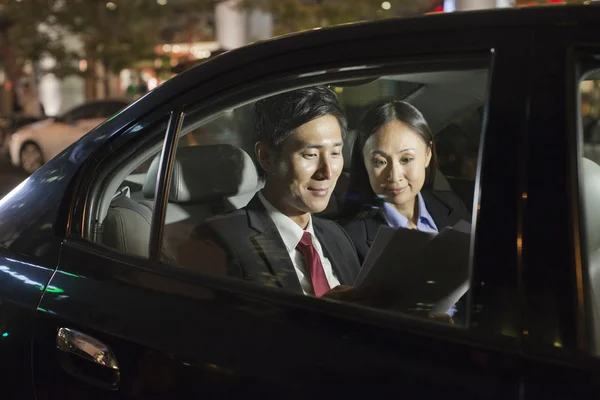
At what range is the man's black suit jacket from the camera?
5.83 feet

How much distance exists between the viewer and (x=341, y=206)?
1.83 meters

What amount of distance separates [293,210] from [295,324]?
474 millimetres

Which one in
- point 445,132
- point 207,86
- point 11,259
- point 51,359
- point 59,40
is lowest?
point 51,359

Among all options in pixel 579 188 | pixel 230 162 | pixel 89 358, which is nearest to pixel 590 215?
pixel 579 188

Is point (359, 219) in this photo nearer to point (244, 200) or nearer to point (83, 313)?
point (244, 200)

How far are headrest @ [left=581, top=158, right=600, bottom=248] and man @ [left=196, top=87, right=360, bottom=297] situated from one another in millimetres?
519

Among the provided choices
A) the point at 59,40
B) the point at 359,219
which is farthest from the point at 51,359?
the point at 59,40

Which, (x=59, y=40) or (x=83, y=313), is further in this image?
(x=59, y=40)

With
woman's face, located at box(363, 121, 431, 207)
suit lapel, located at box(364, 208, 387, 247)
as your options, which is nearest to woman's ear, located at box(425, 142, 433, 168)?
woman's face, located at box(363, 121, 431, 207)

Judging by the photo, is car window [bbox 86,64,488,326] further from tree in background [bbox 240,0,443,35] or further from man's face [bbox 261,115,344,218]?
tree in background [bbox 240,0,443,35]

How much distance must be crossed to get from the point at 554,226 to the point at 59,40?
2015 cm

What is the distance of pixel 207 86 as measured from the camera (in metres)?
1.79

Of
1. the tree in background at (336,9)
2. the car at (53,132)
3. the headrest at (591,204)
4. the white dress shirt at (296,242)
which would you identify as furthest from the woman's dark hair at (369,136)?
the tree in background at (336,9)

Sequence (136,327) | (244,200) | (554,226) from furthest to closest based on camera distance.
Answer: (244,200) < (136,327) < (554,226)
